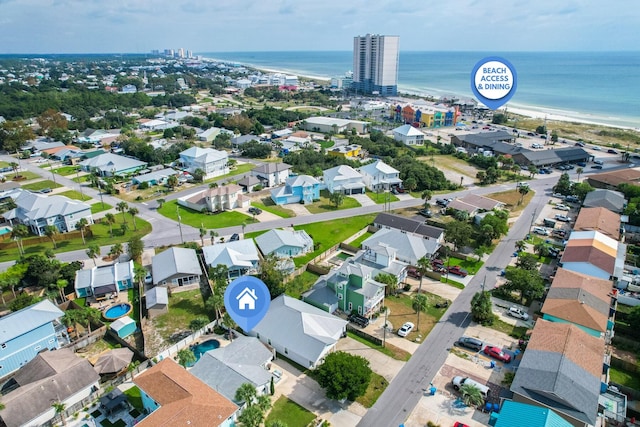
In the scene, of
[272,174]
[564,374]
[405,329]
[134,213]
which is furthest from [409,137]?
[564,374]

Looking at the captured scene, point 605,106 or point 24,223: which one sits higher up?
point 605,106

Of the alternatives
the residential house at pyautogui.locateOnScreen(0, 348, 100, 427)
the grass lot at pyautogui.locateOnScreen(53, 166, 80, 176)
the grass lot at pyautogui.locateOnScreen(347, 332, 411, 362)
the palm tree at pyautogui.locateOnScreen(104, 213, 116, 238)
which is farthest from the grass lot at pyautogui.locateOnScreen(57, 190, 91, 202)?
the grass lot at pyautogui.locateOnScreen(347, 332, 411, 362)

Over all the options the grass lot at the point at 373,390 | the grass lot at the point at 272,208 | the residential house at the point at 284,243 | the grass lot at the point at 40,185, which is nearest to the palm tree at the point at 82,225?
the residential house at the point at 284,243

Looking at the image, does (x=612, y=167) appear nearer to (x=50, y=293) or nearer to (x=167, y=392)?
(x=167, y=392)

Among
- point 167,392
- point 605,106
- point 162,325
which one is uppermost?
point 605,106

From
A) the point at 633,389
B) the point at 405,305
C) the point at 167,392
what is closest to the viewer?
the point at 167,392

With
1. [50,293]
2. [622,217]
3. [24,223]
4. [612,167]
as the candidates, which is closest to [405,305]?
[50,293]

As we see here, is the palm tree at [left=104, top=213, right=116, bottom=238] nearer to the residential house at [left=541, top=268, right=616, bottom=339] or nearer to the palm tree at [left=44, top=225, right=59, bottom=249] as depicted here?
the palm tree at [left=44, top=225, right=59, bottom=249]

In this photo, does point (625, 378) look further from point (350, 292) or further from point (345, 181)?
point (345, 181)

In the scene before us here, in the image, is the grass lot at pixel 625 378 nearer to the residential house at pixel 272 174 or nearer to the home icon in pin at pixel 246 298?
the home icon in pin at pixel 246 298
